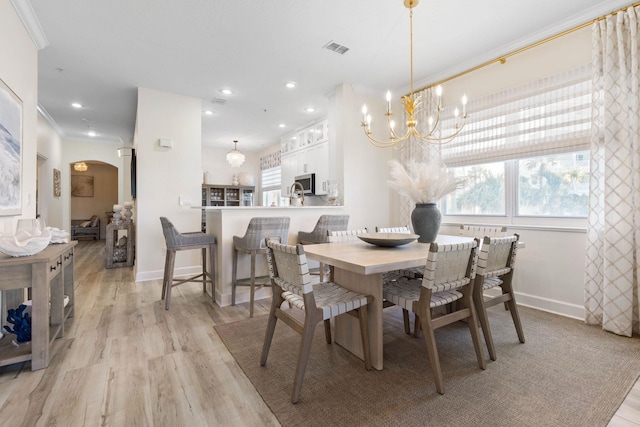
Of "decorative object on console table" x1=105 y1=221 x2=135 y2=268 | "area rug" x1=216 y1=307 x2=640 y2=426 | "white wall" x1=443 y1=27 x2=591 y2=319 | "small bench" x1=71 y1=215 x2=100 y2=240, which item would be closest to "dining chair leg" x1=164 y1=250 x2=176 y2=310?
"area rug" x1=216 y1=307 x2=640 y2=426

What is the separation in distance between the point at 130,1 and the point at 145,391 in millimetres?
2862

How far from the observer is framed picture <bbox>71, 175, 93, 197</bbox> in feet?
31.9

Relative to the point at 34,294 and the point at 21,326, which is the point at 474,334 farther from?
the point at 21,326

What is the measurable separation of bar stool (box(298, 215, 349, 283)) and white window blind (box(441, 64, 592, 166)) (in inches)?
62.1

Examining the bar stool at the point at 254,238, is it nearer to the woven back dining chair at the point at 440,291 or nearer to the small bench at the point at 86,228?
the woven back dining chair at the point at 440,291

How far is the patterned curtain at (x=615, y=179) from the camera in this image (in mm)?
2332

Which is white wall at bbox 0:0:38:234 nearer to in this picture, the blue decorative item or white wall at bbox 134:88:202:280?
the blue decorative item

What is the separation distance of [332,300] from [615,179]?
2.46m

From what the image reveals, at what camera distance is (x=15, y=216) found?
252cm

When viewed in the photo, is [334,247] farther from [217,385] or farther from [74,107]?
[74,107]

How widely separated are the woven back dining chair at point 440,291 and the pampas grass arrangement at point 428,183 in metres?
0.62

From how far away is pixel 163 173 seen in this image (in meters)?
4.29

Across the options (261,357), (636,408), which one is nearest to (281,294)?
(261,357)

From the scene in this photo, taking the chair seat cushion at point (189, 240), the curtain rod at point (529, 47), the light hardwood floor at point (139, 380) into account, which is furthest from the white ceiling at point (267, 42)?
the light hardwood floor at point (139, 380)
